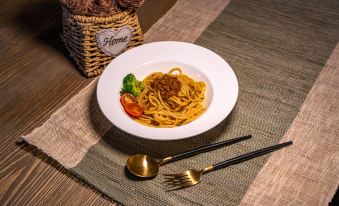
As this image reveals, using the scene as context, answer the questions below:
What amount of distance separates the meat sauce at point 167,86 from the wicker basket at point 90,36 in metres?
0.26

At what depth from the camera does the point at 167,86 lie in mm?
1399

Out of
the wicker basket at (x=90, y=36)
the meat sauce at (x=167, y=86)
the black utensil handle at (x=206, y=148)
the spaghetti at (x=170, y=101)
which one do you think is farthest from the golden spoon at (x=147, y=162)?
the wicker basket at (x=90, y=36)

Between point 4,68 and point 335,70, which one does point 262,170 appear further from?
point 4,68

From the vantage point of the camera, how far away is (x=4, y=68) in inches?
64.3

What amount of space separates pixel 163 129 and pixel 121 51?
1.61ft

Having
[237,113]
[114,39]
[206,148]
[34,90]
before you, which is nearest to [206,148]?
[206,148]

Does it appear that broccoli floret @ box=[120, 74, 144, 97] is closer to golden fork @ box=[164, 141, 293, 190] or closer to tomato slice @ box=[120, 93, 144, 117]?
tomato slice @ box=[120, 93, 144, 117]

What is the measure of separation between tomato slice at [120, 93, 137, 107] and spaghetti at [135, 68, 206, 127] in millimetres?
26

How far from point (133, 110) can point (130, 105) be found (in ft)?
0.07

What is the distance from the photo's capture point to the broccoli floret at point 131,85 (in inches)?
54.8

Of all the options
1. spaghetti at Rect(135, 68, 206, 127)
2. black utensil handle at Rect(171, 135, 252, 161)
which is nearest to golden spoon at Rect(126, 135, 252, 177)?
black utensil handle at Rect(171, 135, 252, 161)

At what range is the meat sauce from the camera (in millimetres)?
1394

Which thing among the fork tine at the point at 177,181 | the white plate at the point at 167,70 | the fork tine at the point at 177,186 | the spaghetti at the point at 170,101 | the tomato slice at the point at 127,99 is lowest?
the fork tine at the point at 177,186

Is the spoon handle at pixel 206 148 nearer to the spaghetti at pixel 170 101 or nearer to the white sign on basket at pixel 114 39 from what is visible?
the spaghetti at pixel 170 101
